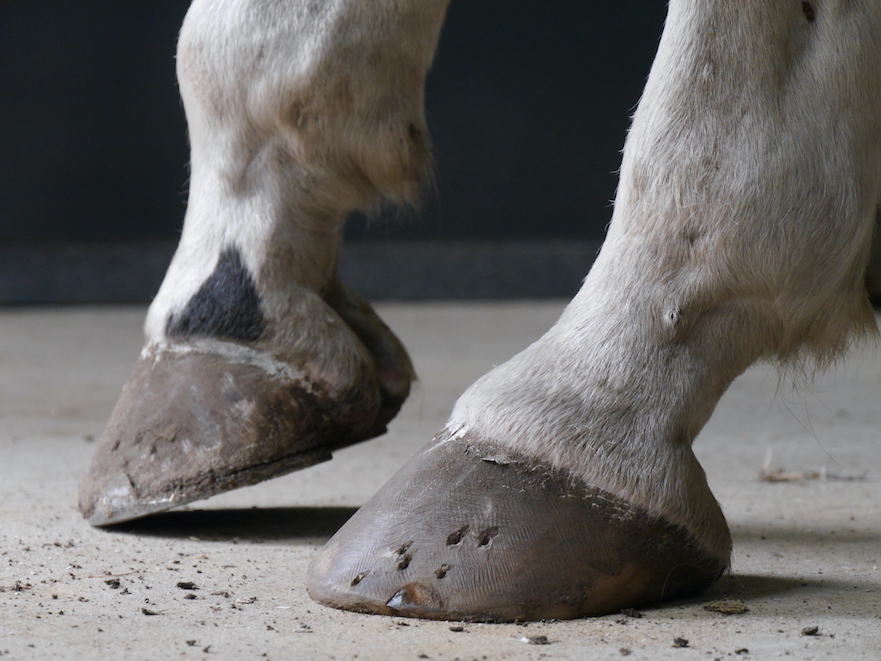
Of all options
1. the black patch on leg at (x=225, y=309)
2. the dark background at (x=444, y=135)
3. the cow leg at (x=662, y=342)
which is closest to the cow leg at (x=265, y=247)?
the black patch on leg at (x=225, y=309)

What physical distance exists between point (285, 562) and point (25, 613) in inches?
10.4

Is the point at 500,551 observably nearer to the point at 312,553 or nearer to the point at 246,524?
the point at 312,553

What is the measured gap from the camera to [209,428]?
1091mm

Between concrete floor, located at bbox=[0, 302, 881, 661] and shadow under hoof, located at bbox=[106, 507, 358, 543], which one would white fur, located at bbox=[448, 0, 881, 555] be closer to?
concrete floor, located at bbox=[0, 302, 881, 661]

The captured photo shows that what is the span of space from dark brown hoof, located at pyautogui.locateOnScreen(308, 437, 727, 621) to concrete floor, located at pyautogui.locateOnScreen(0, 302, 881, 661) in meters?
0.02

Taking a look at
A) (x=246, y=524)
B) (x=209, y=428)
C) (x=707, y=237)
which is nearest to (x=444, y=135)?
(x=246, y=524)

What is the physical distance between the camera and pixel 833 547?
3.67 feet

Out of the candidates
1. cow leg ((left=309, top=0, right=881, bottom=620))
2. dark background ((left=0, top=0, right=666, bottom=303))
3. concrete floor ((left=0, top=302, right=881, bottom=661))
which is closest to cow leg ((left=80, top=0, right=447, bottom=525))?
concrete floor ((left=0, top=302, right=881, bottom=661))

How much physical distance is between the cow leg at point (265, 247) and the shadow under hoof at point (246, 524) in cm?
7

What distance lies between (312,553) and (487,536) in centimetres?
31

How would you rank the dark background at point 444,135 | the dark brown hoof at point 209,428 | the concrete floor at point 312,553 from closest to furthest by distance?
1. the concrete floor at point 312,553
2. the dark brown hoof at point 209,428
3. the dark background at point 444,135

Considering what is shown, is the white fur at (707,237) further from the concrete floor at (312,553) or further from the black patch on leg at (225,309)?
the black patch on leg at (225,309)

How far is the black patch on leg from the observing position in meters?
1.13

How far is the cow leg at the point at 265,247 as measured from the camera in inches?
43.2
